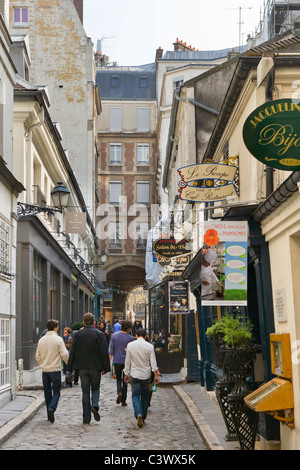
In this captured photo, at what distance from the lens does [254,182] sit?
1102cm

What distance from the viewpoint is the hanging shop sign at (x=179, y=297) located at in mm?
20266

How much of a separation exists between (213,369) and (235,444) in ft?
19.7

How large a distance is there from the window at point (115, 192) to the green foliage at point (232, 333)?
148 ft

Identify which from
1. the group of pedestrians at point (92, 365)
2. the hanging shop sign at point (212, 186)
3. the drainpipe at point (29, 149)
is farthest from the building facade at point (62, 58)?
the hanging shop sign at point (212, 186)

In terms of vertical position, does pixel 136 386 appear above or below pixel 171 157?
below

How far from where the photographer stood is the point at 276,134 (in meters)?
7.25

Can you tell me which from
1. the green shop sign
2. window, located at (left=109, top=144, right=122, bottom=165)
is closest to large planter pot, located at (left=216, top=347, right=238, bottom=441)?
the green shop sign

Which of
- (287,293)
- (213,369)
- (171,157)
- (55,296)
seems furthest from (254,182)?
(171,157)

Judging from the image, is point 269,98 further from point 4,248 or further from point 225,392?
point 4,248

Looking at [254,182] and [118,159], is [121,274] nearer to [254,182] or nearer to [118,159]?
[118,159]

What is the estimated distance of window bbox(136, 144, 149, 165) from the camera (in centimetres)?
5606

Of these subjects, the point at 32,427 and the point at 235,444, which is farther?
the point at 32,427

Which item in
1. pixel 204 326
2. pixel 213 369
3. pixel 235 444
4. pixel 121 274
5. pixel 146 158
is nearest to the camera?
pixel 235 444
